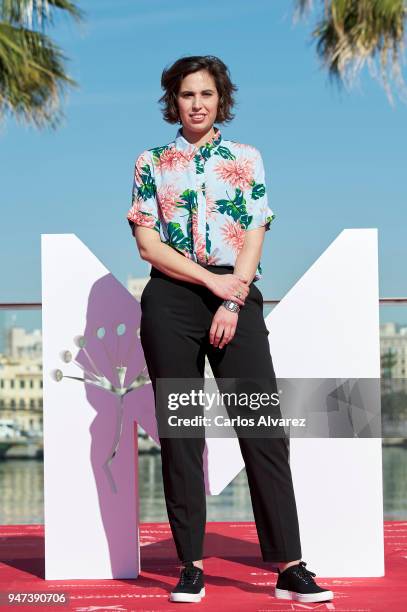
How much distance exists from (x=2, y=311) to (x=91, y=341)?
2286 mm

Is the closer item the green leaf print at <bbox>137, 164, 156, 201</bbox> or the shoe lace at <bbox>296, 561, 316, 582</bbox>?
the shoe lace at <bbox>296, 561, 316, 582</bbox>

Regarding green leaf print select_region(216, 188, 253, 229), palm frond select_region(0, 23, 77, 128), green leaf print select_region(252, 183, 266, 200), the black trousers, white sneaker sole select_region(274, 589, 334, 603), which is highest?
palm frond select_region(0, 23, 77, 128)

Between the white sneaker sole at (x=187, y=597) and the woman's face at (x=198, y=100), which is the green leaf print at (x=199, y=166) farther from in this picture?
the white sneaker sole at (x=187, y=597)

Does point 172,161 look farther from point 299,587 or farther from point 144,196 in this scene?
point 299,587

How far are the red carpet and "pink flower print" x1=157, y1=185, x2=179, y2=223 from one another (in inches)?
39.7

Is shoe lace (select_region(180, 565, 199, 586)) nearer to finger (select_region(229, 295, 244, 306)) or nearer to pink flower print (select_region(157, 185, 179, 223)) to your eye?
finger (select_region(229, 295, 244, 306))

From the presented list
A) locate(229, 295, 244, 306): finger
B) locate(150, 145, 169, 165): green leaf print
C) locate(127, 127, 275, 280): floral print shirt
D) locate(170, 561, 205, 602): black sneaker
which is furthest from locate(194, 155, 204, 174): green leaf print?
locate(170, 561, 205, 602): black sneaker

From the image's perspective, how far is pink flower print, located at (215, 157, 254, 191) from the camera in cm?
296

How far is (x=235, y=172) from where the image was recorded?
9.73 feet

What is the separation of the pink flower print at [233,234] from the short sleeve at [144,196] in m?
0.19

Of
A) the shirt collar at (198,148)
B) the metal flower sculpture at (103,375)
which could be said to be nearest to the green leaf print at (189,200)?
the shirt collar at (198,148)

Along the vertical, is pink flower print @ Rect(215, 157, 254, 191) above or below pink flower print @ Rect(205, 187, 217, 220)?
above

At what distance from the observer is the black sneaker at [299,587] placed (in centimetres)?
281

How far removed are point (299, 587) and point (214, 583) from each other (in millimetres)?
355
